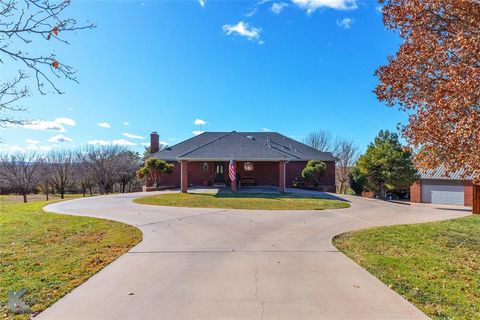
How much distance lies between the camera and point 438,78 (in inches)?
288

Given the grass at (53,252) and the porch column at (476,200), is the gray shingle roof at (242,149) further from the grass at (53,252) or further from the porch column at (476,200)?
the grass at (53,252)

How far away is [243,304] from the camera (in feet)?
13.3

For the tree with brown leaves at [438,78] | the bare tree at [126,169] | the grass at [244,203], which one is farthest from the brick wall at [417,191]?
the bare tree at [126,169]

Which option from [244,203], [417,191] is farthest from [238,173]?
[417,191]

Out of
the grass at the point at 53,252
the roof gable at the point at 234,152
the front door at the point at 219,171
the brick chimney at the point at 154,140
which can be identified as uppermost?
the brick chimney at the point at 154,140

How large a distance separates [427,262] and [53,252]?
7809 mm

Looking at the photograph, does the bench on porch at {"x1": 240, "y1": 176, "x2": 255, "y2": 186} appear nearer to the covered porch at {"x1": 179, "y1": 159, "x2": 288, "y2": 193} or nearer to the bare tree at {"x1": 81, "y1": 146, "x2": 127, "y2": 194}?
the covered porch at {"x1": 179, "y1": 159, "x2": 288, "y2": 193}

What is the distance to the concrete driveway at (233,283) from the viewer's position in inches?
152

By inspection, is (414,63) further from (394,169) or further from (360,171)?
(360,171)

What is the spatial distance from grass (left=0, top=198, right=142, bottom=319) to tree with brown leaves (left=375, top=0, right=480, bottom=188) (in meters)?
7.19

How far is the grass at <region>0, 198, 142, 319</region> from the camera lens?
464 centimetres

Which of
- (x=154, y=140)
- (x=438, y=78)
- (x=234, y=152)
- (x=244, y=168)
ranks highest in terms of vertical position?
(x=154, y=140)

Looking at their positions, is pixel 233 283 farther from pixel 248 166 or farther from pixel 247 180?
pixel 248 166

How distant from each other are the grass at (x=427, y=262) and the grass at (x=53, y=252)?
16.5ft
